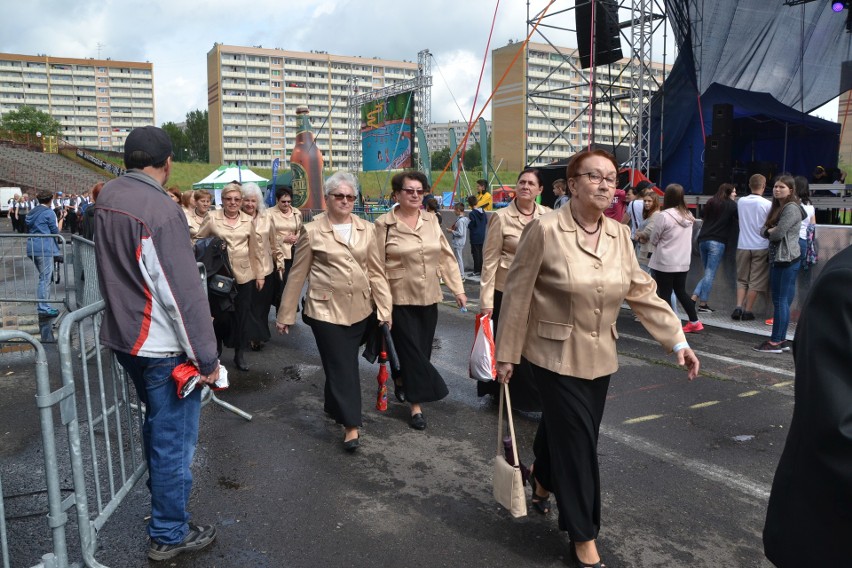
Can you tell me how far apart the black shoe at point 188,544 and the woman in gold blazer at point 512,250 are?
97.5 inches

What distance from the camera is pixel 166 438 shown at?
3109 mm

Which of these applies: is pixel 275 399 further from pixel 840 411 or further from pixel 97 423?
pixel 840 411

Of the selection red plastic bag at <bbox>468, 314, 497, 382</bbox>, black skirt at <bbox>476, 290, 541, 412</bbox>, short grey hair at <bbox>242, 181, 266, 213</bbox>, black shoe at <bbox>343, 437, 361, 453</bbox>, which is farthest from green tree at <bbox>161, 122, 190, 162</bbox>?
red plastic bag at <bbox>468, 314, 497, 382</bbox>

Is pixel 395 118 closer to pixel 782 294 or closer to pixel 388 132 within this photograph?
pixel 388 132

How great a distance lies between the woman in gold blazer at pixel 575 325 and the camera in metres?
3.04

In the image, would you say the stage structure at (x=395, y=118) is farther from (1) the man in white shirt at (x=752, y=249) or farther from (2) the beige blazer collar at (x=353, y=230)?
(2) the beige blazer collar at (x=353, y=230)

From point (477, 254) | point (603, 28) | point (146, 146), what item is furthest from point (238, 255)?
point (603, 28)

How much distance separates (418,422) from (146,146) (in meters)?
2.83

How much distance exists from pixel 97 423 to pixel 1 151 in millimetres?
61302

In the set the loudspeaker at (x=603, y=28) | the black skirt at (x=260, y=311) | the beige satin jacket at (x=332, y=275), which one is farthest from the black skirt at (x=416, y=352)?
the loudspeaker at (x=603, y=28)

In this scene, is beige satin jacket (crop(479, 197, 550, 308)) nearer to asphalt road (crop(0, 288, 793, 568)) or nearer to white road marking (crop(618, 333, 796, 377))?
asphalt road (crop(0, 288, 793, 568))

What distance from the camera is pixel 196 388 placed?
316 centimetres

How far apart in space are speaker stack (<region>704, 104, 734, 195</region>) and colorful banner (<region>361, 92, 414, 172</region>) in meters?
18.1

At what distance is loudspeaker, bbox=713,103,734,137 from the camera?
14.9 meters
